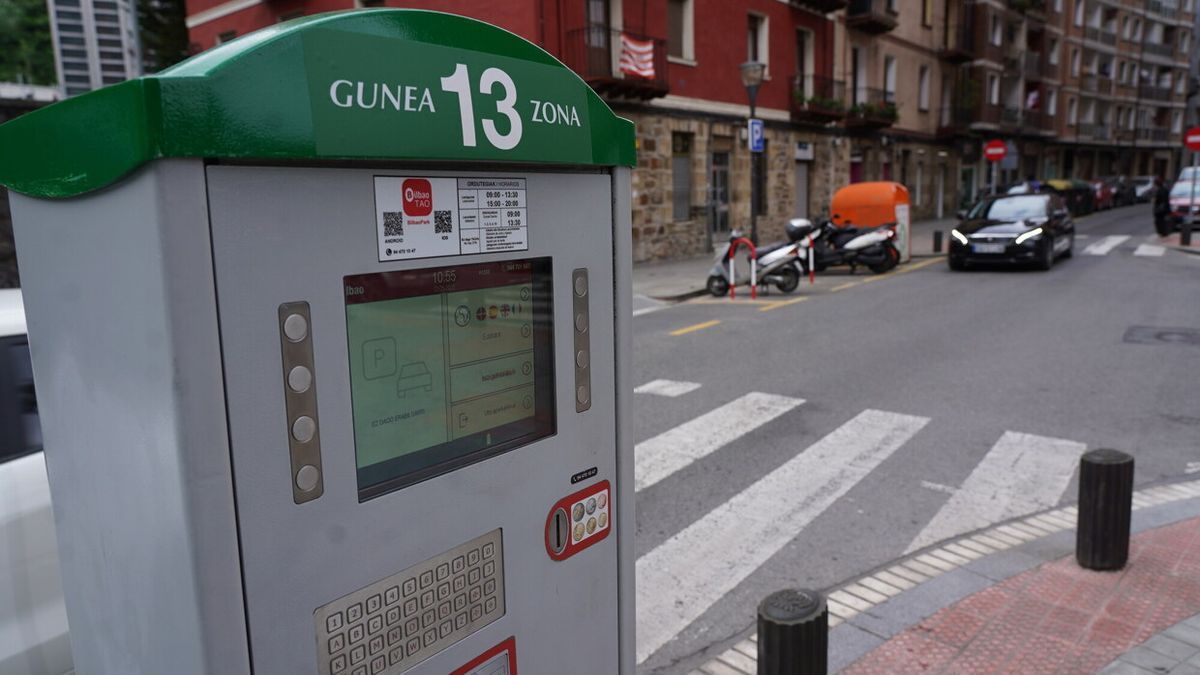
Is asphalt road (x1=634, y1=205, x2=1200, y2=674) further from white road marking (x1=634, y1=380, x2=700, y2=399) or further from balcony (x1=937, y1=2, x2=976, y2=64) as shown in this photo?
balcony (x1=937, y1=2, x2=976, y2=64)

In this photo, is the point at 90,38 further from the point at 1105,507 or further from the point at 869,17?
the point at 1105,507

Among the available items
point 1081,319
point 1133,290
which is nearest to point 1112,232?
point 1133,290

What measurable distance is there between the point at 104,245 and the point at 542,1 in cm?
1674

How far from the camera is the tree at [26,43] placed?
4841 cm

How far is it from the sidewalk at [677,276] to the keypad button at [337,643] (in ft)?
43.2

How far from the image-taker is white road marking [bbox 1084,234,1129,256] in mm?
19672

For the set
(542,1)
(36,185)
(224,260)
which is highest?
(542,1)

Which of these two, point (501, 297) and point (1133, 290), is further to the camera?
point (1133, 290)

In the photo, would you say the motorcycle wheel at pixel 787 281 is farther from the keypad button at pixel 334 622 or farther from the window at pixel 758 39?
the keypad button at pixel 334 622

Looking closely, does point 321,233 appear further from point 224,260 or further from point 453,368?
point 453,368

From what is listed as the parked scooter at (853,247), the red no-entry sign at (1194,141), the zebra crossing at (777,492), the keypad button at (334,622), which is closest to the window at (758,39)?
the parked scooter at (853,247)

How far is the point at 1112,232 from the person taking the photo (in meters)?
26.4

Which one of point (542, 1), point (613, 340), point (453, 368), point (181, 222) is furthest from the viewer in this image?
point (542, 1)

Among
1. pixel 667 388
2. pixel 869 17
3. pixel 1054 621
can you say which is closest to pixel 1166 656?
pixel 1054 621
